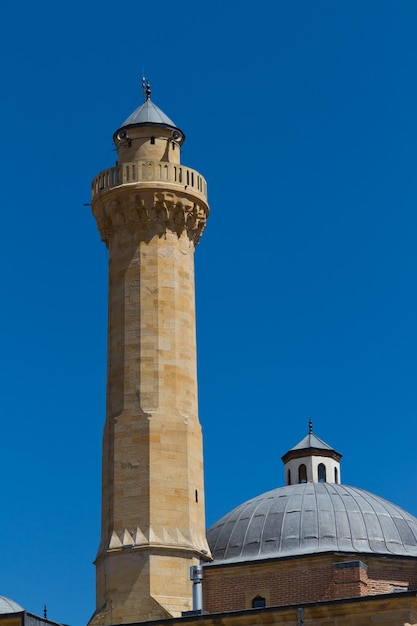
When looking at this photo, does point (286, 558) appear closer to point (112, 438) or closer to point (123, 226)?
point (112, 438)

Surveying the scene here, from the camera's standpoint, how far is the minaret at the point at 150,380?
33.3m

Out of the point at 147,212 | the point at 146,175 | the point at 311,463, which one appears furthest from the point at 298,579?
the point at 146,175

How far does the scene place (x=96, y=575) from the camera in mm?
34250

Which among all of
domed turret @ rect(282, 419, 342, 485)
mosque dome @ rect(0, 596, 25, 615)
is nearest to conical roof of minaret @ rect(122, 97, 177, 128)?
domed turret @ rect(282, 419, 342, 485)

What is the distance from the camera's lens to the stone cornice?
36625 mm

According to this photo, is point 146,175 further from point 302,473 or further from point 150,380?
point 302,473

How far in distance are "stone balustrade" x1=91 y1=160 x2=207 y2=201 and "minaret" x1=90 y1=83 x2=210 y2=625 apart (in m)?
Answer: 0.03

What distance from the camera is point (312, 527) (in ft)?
116

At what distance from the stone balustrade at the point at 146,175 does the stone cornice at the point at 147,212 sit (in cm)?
31

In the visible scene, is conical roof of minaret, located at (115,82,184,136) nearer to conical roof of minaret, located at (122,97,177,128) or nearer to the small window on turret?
conical roof of minaret, located at (122,97,177,128)

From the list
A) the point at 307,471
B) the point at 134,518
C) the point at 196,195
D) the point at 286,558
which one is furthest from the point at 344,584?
the point at 196,195

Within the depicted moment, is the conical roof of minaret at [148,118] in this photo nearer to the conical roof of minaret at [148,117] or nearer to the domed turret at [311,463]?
the conical roof of minaret at [148,117]

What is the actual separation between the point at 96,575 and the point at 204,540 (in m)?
2.61

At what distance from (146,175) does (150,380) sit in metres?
5.32
